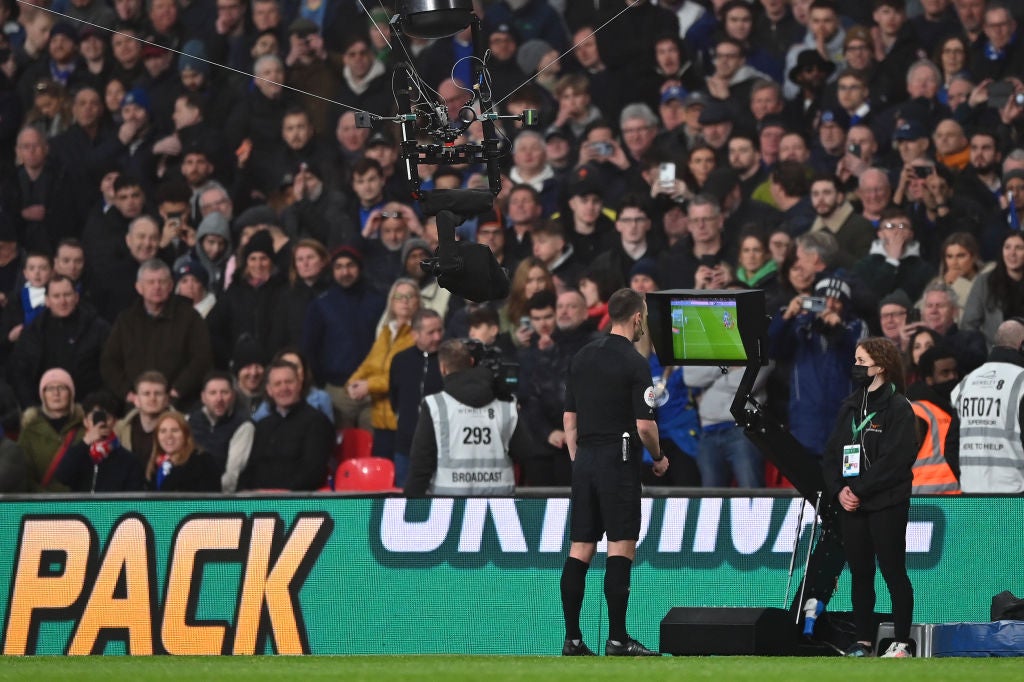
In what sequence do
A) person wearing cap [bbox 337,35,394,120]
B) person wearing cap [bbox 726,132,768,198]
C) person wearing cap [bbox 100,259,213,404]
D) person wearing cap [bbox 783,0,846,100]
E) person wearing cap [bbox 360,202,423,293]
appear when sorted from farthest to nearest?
person wearing cap [bbox 337,35,394,120], person wearing cap [bbox 783,0,846,100], person wearing cap [bbox 360,202,423,293], person wearing cap [bbox 100,259,213,404], person wearing cap [bbox 726,132,768,198]

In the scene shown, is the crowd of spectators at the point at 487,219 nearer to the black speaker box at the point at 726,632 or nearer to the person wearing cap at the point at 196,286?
the person wearing cap at the point at 196,286

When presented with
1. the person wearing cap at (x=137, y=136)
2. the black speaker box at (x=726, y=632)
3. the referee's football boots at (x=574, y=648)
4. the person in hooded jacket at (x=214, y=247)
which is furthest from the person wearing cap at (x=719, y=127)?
the referee's football boots at (x=574, y=648)

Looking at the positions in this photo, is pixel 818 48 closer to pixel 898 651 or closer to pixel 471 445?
pixel 471 445

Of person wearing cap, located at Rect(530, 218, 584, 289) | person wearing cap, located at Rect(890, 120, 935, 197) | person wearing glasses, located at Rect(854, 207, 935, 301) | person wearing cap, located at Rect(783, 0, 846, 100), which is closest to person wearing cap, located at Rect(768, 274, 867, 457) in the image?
person wearing glasses, located at Rect(854, 207, 935, 301)

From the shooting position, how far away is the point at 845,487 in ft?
35.0

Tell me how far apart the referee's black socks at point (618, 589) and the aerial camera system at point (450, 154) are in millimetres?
1767

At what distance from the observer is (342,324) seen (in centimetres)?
1501

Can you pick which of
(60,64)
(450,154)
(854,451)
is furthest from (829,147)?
(60,64)

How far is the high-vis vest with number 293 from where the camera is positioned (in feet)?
40.8

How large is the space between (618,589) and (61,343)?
6.98 meters

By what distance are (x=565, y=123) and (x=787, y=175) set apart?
2.48 metres

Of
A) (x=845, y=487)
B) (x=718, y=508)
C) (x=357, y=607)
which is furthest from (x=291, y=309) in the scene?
(x=845, y=487)

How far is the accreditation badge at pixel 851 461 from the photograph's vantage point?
10641 millimetres

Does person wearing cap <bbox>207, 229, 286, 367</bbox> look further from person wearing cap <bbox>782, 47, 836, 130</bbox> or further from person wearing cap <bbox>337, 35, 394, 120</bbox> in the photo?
person wearing cap <bbox>782, 47, 836, 130</bbox>
